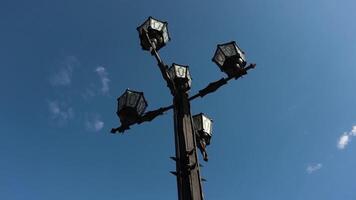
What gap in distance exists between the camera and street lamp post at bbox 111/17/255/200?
18.2ft

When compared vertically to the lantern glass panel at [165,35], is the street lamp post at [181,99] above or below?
below

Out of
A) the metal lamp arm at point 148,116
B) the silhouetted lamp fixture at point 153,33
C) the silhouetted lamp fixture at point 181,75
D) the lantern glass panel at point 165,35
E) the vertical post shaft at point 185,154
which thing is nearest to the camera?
the vertical post shaft at point 185,154

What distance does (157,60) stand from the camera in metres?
7.05

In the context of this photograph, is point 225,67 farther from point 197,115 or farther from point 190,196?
point 190,196

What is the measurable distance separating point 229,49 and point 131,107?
247 centimetres

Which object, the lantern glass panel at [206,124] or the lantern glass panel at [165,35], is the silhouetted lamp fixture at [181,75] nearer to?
the lantern glass panel at [206,124]

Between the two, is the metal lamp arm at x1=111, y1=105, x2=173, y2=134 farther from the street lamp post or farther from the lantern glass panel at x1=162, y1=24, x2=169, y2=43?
the lantern glass panel at x1=162, y1=24, x2=169, y2=43

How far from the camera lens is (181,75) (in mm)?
7047

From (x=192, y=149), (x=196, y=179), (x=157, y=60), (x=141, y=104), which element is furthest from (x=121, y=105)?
(x=196, y=179)

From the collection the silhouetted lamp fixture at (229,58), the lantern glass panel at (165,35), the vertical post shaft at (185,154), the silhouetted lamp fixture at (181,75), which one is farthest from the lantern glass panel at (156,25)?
the vertical post shaft at (185,154)

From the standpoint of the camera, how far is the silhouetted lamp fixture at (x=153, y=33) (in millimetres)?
7590

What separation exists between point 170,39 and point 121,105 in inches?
97.8

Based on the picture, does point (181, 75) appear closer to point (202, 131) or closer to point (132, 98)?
point (132, 98)

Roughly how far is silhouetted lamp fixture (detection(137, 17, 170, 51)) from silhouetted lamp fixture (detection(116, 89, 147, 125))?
49.4 inches
